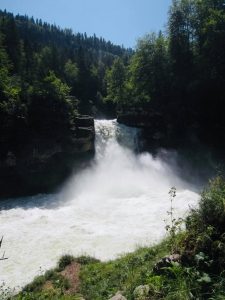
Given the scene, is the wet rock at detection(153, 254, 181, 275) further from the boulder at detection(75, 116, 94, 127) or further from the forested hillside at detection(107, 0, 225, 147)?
the forested hillside at detection(107, 0, 225, 147)

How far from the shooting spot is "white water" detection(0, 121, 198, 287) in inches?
582

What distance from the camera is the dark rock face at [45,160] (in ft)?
85.3

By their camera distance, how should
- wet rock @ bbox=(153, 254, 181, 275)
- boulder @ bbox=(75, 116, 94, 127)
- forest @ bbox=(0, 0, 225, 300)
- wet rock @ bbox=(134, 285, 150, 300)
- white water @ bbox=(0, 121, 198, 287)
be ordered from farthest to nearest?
boulder @ bbox=(75, 116, 94, 127) < white water @ bbox=(0, 121, 198, 287) < forest @ bbox=(0, 0, 225, 300) < wet rock @ bbox=(153, 254, 181, 275) < wet rock @ bbox=(134, 285, 150, 300)

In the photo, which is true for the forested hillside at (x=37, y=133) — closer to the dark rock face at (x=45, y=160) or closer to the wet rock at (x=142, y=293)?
the dark rock face at (x=45, y=160)

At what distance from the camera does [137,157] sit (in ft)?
104

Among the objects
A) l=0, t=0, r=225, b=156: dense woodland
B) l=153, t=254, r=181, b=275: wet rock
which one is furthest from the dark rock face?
l=153, t=254, r=181, b=275: wet rock

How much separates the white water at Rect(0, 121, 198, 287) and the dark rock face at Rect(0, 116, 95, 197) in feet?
4.26

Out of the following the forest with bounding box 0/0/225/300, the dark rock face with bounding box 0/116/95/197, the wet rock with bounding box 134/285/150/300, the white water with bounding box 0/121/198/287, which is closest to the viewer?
the wet rock with bounding box 134/285/150/300

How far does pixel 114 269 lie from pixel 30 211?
11.6 metres

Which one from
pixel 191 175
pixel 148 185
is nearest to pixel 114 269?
pixel 148 185

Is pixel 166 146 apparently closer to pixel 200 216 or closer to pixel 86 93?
pixel 200 216

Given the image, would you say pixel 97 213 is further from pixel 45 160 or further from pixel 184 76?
pixel 184 76

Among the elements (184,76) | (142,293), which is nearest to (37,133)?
(184,76)

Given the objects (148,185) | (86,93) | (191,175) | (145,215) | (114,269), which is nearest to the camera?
(114,269)
